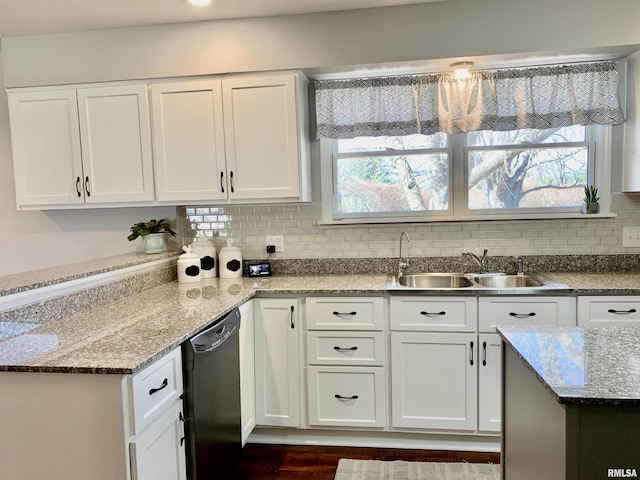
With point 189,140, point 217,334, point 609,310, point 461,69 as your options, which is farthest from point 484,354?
point 189,140

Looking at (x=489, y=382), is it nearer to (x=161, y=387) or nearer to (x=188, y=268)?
(x=161, y=387)

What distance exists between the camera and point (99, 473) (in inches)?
55.8

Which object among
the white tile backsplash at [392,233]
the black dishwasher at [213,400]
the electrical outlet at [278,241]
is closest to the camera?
the black dishwasher at [213,400]

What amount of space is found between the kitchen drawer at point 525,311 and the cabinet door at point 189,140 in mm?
1646

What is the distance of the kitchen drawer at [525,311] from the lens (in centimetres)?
244

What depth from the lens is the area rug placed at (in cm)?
232

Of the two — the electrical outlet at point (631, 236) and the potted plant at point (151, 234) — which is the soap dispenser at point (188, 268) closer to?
the potted plant at point (151, 234)

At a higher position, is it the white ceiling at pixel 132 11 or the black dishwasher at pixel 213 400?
the white ceiling at pixel 132 11

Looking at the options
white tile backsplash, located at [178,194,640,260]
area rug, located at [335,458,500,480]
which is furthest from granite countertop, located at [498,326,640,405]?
white tile backsplash, located at [178,194,640,260]

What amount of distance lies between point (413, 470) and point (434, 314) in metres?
0.80

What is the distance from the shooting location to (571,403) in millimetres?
1064

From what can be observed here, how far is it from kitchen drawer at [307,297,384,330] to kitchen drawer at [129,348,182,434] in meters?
A: 1.02

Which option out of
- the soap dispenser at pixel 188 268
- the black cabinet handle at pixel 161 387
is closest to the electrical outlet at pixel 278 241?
the soap dispenser at pixel 188 268

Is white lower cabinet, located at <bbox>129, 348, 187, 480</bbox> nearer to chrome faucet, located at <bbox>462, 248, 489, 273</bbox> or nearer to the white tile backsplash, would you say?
the white tile backsplash
